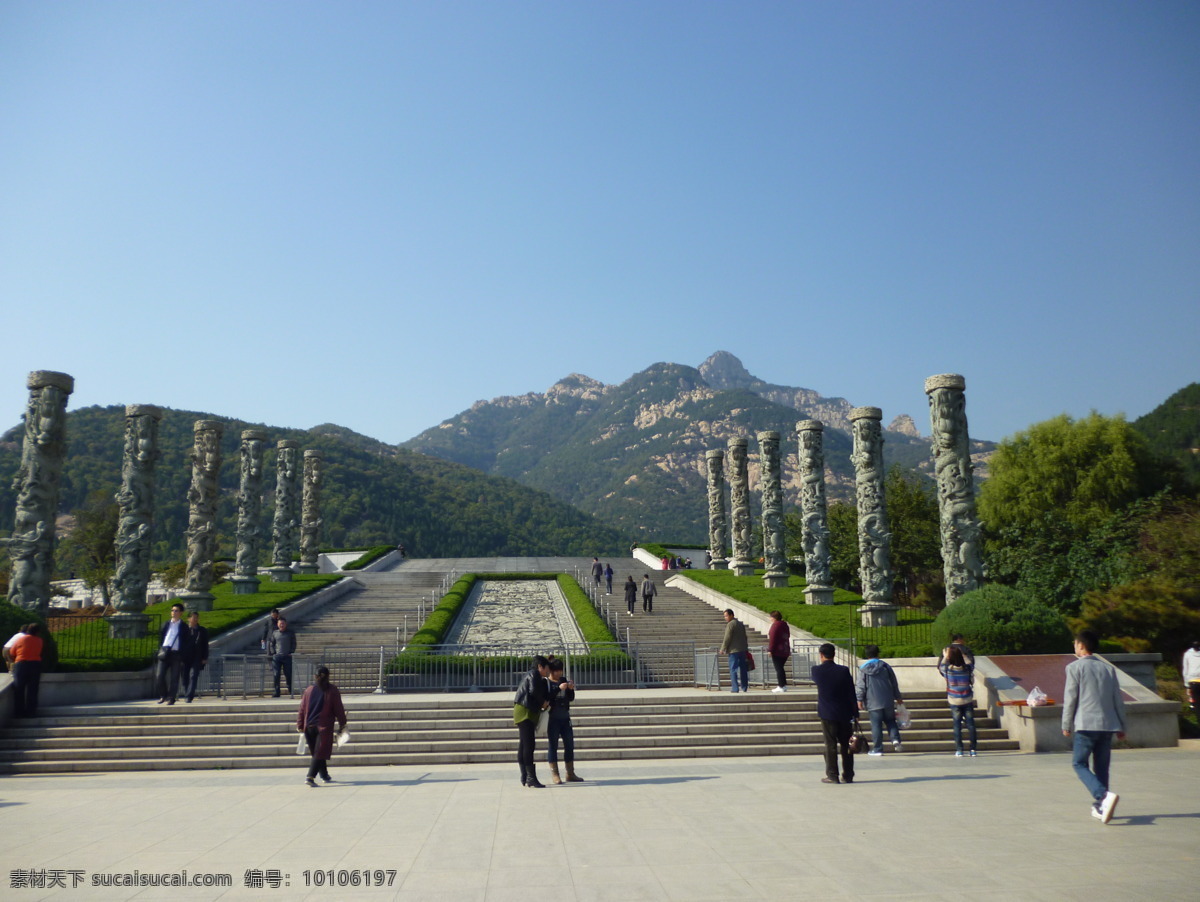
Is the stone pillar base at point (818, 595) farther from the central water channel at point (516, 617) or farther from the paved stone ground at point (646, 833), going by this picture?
the paved stone ground at point (646, 833)

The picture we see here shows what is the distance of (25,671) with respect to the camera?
1359cm

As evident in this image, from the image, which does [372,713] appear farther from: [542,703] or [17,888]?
[17,888]

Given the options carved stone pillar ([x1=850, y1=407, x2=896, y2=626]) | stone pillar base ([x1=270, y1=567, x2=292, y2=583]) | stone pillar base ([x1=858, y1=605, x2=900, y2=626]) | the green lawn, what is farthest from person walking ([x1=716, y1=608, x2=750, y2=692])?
stone pillar base ([x1=270, y1=567, x2=292, y2=583])

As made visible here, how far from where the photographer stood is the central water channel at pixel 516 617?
24.2m

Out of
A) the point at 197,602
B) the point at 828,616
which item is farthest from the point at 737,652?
the point at 197,602

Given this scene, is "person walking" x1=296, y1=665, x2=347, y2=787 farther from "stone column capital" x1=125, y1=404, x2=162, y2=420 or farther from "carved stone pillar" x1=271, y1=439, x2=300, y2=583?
"carved stone pillar" x1=271, y1=439, x2=300, y2=583

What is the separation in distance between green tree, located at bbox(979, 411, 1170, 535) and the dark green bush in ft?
76.1

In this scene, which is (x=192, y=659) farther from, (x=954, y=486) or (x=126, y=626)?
(x=954, y=486)

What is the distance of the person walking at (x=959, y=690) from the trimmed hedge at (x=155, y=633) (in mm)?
14194

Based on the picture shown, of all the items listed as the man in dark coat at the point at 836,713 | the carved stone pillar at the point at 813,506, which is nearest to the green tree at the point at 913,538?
the carved stone pillar at the point at 813,506

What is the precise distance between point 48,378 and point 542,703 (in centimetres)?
1712

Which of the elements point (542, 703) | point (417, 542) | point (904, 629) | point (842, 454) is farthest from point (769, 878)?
point (842, 454)

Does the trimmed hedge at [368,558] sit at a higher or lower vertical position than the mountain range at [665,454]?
lower

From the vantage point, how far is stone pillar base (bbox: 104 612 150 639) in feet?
68.6
